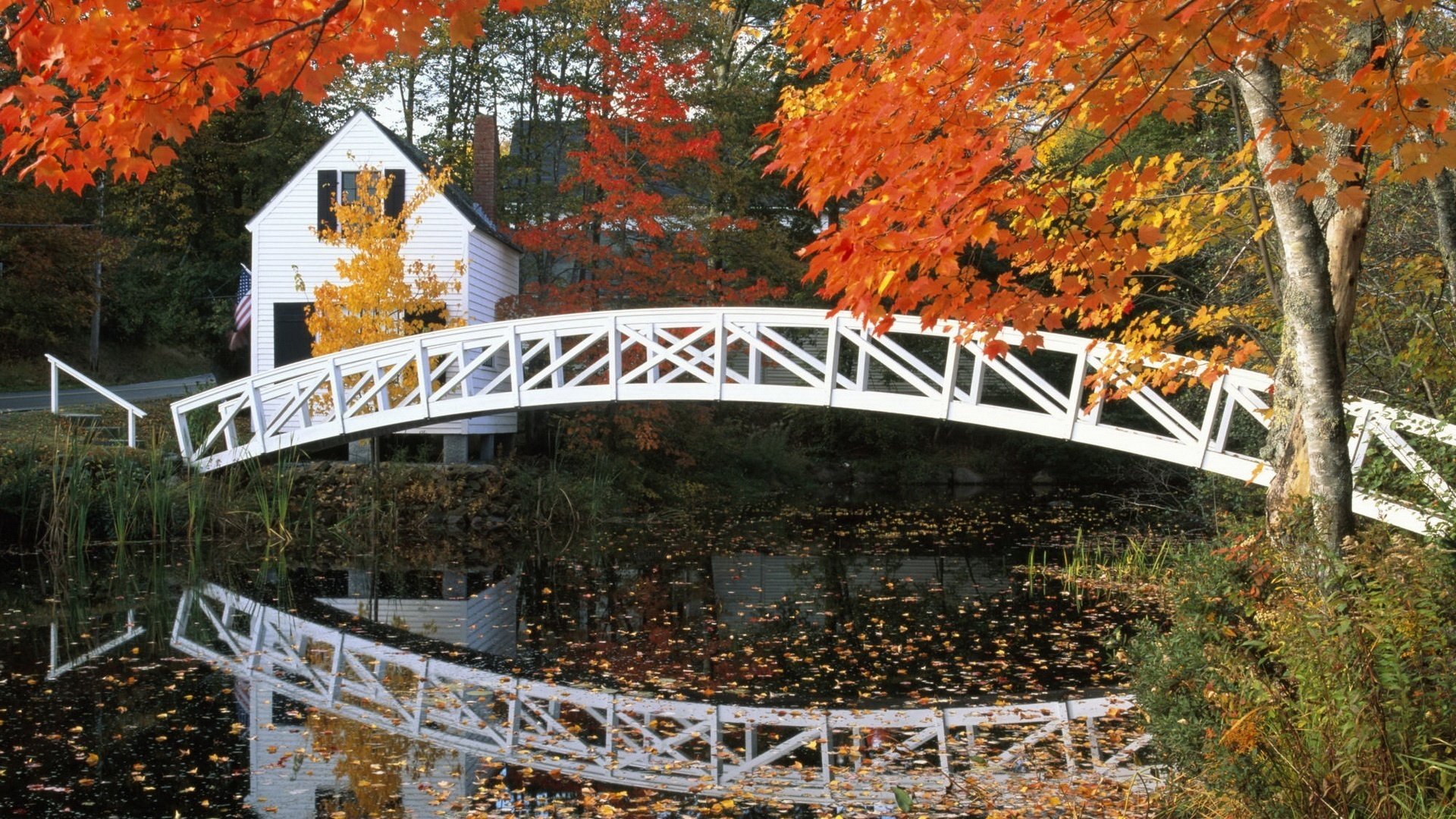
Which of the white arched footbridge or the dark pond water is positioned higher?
the white arched footbridge

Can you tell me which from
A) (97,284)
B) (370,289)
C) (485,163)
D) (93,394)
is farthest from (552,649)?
(97,284)

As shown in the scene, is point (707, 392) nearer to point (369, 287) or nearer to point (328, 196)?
point (369, 287)

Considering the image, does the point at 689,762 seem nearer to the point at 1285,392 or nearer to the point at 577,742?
the point at 577,742

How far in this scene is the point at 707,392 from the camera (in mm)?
14859

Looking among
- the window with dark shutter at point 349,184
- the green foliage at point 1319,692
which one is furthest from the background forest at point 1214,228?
the window with dark shutter at point 349,184

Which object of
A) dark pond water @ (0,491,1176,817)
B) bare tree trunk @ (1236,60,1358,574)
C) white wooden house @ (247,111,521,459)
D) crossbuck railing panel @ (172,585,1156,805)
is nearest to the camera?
bare tree trunk @ (1236,60,1358,574)

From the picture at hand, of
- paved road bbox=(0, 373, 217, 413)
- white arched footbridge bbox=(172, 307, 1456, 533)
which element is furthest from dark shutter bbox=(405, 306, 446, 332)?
paved road bbox=(0, 373, 217, 413)

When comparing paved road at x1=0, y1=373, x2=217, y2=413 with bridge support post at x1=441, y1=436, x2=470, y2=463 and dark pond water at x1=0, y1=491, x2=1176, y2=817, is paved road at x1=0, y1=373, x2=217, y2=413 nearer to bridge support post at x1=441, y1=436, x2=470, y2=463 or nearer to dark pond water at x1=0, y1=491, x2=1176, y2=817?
bridge support post at x1=441, y1=436, x2=470, y2=463

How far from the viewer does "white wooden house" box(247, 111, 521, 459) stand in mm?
19922

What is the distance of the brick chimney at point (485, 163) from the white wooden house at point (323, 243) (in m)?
2.94

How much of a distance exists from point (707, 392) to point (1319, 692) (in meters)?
10.8

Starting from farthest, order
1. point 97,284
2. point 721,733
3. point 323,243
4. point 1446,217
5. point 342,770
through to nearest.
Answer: point 97,284
point 323,243
point 1446,217
point 721,733
point 342,770

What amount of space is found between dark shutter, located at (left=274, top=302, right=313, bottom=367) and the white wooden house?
0.04ft

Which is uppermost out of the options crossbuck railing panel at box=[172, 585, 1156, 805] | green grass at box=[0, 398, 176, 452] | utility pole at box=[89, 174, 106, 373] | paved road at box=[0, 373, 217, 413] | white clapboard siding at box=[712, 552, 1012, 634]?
utility pole at box=[89, 174, 106, 373]
